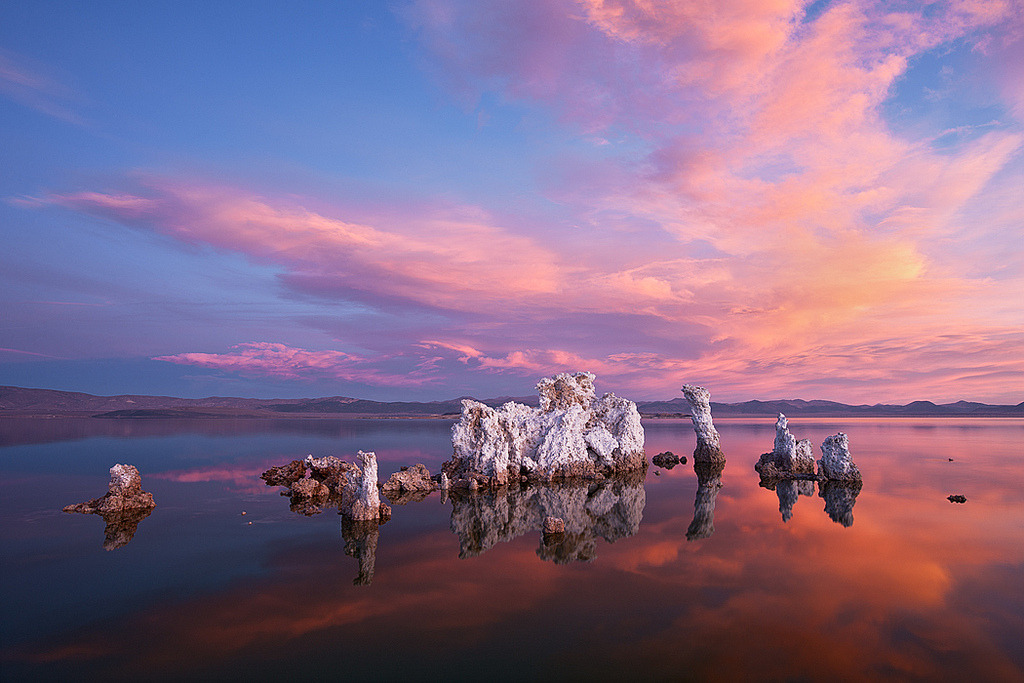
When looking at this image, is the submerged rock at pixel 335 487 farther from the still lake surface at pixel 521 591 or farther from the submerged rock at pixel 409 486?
the submerged rock at pixel 409 486

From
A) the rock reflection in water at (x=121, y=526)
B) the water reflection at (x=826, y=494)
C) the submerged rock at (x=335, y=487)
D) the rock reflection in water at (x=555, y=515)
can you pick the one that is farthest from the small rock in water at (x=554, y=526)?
the rock reflection in water at (x=121, y=526)

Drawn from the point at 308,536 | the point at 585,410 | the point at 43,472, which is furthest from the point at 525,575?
the point at 43,472

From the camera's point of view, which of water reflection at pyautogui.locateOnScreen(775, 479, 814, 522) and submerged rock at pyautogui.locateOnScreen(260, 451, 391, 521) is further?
water reflection at pyautogui.locateOnScreen(775, 479, 814, 522)

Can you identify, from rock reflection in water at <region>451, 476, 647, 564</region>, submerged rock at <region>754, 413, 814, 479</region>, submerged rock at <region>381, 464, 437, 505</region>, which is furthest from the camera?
submerged rock at <region>754, 413, 814, 479</region>

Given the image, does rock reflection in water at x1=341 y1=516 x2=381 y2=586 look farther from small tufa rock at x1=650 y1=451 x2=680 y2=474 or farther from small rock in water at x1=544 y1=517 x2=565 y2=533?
small tufa rock at x1=650 y1=451 x2=680 y2=474

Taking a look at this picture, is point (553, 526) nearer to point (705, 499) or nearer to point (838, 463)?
point (705, 499)

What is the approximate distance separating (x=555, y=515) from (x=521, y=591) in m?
12.2

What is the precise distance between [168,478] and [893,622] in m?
49.2

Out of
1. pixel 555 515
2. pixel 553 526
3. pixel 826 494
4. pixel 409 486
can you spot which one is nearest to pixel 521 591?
pixel 553 526

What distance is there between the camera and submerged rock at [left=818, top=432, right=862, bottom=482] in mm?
40791

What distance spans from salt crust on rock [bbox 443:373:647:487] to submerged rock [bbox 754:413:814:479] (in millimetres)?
11082

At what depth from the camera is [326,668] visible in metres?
12.4

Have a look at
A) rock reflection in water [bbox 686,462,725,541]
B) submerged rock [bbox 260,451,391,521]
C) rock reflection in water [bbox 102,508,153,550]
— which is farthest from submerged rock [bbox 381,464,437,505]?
rock reflection in water [bbox 686,462,725,541]

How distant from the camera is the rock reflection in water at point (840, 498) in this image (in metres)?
29.7
